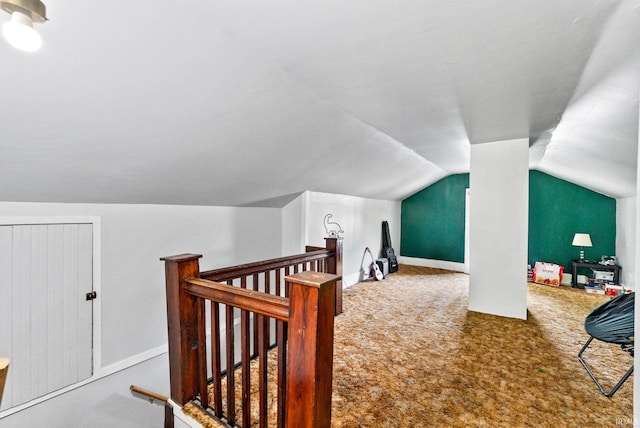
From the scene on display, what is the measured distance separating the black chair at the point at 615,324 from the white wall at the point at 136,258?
12.7ft

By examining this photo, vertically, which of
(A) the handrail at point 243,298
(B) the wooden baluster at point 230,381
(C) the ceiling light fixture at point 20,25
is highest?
(C) the ceiling light fixture at point 20,25

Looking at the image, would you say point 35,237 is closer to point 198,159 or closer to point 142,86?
point 198,159

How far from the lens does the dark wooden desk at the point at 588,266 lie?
15.8 feet

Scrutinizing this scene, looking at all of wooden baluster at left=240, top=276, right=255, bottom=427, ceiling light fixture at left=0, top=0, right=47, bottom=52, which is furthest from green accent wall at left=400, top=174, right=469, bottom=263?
ceiling light fixture at left=0, top=0, right=47, bottom=52

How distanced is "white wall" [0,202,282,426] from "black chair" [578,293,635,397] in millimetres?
3863

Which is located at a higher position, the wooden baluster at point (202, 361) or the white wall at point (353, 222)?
the white wall at point (353, 222)

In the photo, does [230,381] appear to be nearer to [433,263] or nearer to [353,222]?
[353,222]

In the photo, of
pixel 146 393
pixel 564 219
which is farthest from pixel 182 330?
pixel 564 219

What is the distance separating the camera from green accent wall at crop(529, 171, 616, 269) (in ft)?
17.1

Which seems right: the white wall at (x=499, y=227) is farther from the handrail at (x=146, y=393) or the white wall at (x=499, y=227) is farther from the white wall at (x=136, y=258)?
A: the handrail at (x=146, y=393)

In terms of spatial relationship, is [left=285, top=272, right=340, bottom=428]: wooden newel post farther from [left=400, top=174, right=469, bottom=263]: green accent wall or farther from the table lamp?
[left=400, top=174, right=469, bottom=263]: green accent wall

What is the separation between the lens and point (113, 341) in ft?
9.81

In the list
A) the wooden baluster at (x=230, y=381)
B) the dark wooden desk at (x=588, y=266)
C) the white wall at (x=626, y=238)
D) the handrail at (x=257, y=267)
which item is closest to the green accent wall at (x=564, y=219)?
the white wall at (x=626, y=238)

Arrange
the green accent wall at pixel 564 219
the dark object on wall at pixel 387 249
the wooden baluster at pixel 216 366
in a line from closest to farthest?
1. the wooden baluster at pixel 216 366
2. the green accent wall at pixel 564 219
3. the dark object on wall at pixel 387 249
